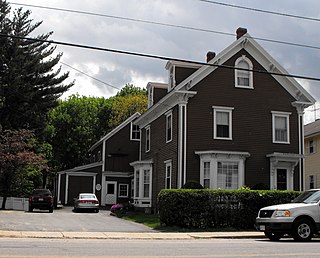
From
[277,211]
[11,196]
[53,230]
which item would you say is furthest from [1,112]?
[277,211]

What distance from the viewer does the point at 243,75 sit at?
31281mm

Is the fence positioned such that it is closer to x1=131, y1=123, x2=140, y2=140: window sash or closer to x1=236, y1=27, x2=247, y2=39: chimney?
x1=131, y1=123, x2=140, y2=140: window sash

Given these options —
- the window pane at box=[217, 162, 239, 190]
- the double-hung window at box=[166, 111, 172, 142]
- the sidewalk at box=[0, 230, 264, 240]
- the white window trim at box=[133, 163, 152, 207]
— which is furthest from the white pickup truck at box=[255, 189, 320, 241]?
the white window trim at box=[133, 163, 152, 207]

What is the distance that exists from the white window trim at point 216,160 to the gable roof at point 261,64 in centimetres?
368

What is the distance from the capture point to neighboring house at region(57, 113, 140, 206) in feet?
149

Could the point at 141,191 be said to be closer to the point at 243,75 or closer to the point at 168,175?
the point at 168,175

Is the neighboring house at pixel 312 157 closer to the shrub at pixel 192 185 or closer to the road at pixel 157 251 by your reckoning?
the shrub at pixel 192 185

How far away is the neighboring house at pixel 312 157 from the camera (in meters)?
41.0

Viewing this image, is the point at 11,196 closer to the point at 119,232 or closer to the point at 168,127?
the point at 168,127

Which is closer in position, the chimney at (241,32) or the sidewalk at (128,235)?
the sidewalk at (128,235)

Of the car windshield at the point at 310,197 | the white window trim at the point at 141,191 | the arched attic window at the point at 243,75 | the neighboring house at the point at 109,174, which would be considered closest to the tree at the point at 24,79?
the neighboring house at the point at 109,174

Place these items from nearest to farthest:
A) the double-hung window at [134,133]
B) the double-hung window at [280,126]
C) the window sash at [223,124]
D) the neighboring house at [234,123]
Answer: the neighboring house at [234,123], the window sash at [223,124], the double-hung window at [280,126], the double-hung window at [134,133]

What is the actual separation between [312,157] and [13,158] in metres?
24.2

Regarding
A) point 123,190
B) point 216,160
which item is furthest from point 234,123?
point 123,190
